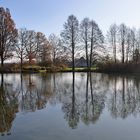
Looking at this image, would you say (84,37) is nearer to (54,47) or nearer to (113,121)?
(54,47)

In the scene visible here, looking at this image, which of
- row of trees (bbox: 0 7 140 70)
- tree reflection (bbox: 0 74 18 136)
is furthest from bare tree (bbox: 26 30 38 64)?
tree reflection (bbox: 0 74 18 136)

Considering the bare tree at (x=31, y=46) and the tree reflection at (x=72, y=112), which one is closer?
the tree reflection at (x=72, y=112)

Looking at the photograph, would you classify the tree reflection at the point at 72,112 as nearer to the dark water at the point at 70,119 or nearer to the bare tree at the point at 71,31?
the dark water at the point at 70,119

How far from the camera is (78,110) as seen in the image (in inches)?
330

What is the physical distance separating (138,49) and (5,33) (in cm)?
2360

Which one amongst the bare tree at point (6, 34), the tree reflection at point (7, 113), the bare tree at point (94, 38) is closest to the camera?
the tree reflection at point (7, 113)

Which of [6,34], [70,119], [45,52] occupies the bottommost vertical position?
[70,119]

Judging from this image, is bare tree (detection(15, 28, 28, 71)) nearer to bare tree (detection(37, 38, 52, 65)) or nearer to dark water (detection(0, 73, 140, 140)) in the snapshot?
bare tree (detection(37, 38, 52, 65))

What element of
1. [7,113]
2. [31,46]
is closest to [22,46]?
[31,46]

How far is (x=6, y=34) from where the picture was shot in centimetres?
3456

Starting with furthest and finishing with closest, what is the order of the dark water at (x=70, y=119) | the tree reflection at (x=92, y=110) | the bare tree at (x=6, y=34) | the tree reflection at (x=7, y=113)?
the bare tree at (x=6, y=34), the tree reflection at (x=92, y=110), the tree reflection at (x=7, y=113), the dark water at (x=70, y=119)

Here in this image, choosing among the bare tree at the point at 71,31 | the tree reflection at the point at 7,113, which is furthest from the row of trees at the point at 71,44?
the tree reflection at the point at 7,113

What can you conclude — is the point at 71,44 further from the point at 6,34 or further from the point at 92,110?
the point at 92,110

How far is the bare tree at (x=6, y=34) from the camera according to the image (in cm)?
3416
